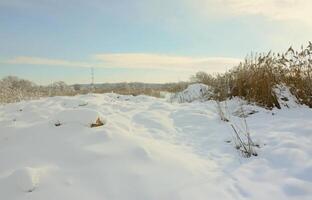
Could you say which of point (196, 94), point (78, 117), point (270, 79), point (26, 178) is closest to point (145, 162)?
point (26, 178)

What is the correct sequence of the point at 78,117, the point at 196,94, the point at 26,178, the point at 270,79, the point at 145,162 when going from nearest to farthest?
the point at 26,178
the point at 145,162
the point at 78,117
the point at 270,79
the point at 196,94

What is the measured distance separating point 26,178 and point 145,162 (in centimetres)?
105

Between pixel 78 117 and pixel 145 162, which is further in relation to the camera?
pixel 78 117

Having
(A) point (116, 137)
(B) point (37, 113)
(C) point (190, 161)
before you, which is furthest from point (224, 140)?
(B) point (37, 113)

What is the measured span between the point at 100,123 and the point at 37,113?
1.68 metres

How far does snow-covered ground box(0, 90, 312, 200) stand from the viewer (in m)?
2.88

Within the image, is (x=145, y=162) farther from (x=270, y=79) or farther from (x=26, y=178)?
(x=270, y=79)

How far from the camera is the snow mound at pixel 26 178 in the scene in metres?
2.85

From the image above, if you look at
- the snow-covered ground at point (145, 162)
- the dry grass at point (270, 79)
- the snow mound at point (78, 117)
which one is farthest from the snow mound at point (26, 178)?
the dry grass at point (270, 79)

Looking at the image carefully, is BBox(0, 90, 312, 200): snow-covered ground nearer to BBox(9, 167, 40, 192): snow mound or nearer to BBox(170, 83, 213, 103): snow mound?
BBox(9, 167, 40, 192): snow mound

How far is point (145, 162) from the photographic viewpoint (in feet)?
11.1

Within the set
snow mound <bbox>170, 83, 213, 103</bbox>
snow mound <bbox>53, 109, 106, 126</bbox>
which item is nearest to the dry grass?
snow mound <bbox>170, 83, 213, 103</bbox>

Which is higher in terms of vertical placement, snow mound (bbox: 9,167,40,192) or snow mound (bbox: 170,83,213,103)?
snow mound (bbox: 170,83,213,103)

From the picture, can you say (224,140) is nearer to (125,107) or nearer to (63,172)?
(63,172)
